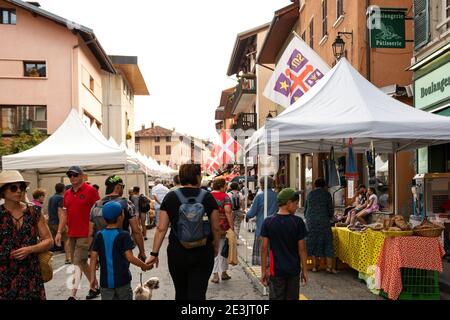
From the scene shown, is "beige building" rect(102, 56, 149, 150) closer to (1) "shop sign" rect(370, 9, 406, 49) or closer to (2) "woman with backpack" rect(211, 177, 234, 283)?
(1) "shop sign" rect(370, 9, 406, 49)

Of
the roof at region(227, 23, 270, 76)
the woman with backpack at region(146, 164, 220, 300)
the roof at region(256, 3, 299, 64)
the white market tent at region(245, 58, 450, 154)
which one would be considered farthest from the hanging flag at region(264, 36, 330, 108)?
the roof at region(227, 23, 270, 76)

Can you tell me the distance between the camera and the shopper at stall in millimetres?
9414

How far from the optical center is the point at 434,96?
13414 mm

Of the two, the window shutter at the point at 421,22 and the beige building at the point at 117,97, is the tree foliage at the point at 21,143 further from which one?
the window shutter at the point at 421,22

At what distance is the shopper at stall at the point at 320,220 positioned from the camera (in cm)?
941

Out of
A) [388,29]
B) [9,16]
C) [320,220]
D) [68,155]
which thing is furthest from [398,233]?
[9,16]

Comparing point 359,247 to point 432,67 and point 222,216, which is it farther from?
point 432,67

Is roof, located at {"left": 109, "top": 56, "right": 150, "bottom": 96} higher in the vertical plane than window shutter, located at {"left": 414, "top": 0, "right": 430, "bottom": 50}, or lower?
higher

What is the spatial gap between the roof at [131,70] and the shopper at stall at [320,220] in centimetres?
3456

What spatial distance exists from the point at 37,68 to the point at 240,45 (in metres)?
17.0

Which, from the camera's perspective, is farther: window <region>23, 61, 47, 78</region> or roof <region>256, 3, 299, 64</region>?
window <region>23, 61, 47, 78</region>

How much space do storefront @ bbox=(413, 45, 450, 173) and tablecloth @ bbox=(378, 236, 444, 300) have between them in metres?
5.93

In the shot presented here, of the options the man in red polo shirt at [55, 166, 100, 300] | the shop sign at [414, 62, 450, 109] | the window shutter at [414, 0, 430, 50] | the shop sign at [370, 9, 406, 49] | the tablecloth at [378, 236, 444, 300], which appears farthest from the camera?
the shop sign at [370, 9, 406, 49]

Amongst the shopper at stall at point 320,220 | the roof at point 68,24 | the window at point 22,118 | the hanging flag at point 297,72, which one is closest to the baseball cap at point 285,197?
the shopper at stall at point 320,220
